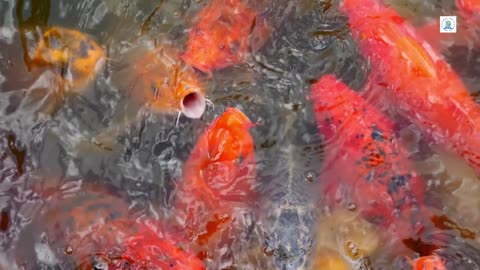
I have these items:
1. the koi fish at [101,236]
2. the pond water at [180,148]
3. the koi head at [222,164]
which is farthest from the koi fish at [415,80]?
the koi fish at [101,236]

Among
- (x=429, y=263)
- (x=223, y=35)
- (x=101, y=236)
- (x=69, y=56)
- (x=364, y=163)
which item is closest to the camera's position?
(x=429, y=263)

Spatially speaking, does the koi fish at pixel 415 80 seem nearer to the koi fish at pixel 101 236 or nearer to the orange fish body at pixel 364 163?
the orange fish body at pixel 364 163

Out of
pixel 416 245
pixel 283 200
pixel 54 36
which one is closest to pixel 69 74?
pixel 54 36

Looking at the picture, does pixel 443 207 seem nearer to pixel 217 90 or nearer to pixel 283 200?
pixel 283 200

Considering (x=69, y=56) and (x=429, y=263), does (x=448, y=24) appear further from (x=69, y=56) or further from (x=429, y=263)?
(x=69, y=56)

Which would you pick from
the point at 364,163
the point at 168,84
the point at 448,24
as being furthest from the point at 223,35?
the point at 448,24

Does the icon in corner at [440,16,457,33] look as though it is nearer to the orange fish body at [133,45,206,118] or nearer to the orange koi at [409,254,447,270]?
the orange koi at [409,254,447,270]
